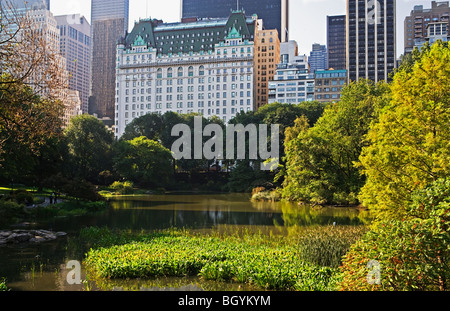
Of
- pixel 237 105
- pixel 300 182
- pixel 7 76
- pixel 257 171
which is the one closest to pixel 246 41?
pixel 237 105

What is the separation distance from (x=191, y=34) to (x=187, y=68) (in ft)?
33.8

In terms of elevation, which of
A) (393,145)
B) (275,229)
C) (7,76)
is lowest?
(275,229)

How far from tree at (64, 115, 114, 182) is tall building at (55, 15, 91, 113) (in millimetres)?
114482

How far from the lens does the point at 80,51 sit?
585ft

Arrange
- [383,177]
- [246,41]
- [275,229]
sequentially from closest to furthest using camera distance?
[383,177] < [275,229] < [246,41]

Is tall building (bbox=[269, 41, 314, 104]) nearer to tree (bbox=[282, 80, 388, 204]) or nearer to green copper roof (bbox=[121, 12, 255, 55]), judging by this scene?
green copper roof (bbox=[121, 12, 255, 55])

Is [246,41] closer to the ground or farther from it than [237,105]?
farther from it

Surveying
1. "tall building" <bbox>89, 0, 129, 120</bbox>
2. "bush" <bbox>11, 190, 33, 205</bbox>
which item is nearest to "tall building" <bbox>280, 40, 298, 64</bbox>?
"tall building" <bbox>89, 0, 129, 120</bbox>

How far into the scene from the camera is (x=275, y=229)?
2019 centimetres

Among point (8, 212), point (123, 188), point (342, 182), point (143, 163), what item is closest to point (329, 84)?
point (143, 163)

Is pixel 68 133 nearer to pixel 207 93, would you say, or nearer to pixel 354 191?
pixel 354 191

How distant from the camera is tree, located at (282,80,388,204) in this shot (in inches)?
1294

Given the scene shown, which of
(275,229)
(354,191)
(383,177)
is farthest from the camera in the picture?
(354,191)
